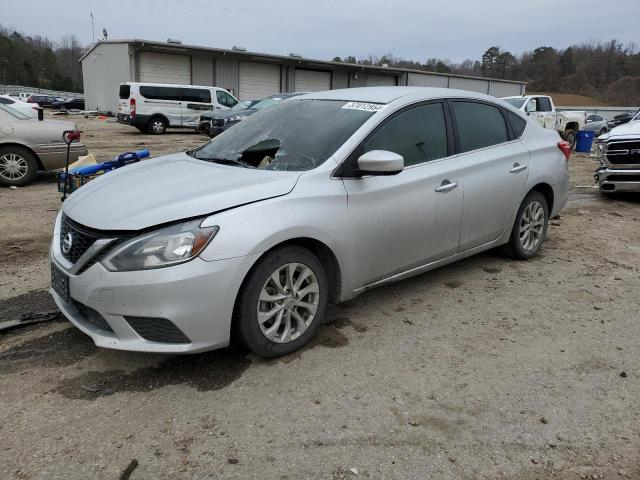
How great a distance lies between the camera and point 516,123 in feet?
16.6

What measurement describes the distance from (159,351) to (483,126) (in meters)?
3.36

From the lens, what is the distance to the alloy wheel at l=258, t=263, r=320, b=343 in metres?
3.11

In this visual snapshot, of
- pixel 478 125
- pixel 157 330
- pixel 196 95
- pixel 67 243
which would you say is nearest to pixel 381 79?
pixel 196 95

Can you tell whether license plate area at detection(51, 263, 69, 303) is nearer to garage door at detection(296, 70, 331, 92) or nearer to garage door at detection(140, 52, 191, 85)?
garage door at detection(140, 52, 191, 85)

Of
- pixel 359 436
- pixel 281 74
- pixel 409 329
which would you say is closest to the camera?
pixel 359 436

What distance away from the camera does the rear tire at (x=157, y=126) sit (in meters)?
22.9

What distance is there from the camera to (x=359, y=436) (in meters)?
2.55

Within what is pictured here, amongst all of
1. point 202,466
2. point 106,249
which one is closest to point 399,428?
point 202,466

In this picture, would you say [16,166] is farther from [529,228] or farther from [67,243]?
[529,228]

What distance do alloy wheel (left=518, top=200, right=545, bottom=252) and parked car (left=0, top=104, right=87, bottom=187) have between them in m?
7.32

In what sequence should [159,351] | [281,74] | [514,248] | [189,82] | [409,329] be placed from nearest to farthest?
[159,351], [409,329], [514,248], [189,82], [281,74]

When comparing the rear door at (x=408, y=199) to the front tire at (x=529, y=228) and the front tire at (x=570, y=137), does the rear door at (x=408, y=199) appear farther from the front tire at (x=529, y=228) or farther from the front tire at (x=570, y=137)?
the front tire at (x=570, y=137)

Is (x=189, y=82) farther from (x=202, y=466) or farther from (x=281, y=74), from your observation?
(x=202, y=466)

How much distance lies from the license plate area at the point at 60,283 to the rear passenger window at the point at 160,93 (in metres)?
21.1
